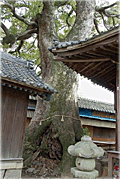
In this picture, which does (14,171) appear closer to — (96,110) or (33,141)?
(33,141)

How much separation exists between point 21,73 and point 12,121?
1.48 m

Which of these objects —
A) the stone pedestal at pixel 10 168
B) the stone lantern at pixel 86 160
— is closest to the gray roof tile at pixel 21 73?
the stone lantern at pixel 86 160

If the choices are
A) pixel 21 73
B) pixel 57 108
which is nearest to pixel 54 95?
pixel 57 108

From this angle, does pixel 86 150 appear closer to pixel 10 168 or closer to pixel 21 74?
pixel 10 168

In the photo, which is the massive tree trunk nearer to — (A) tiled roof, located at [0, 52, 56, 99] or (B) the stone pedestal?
(B) the stone pedestal

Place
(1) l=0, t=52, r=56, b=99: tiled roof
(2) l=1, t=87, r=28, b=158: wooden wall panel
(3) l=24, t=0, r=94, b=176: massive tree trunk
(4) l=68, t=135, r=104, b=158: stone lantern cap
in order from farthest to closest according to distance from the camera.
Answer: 1. (3) l=24, t=0, r=94, b=176: massive tree trunk
2. (2) l=1, t=87, r=28, b=158: wooden wall panel
3. (1) l=0, t=52, r=56, b=99: tiled roof
4. (4) l=68, t=135, r=104, b=158: stone lantern cap

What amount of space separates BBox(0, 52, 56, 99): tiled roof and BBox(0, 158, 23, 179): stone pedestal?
2.13 m

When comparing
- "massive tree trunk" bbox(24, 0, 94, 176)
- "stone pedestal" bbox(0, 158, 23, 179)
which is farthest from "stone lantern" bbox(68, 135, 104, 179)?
"massive tree trunk" bbox(24, 0, 94, 176)

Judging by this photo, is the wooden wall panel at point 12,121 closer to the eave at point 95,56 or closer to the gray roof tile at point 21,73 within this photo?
the gray roof tile at point 21,73

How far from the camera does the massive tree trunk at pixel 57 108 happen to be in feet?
22.3

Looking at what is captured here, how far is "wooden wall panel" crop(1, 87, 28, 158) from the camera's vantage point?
4.91m

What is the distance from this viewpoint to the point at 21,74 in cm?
533

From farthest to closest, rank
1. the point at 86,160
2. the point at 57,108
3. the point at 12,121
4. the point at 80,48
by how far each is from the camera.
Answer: the point at 57,108, the point at 12,121, the point at 80,48, the point at 86,160

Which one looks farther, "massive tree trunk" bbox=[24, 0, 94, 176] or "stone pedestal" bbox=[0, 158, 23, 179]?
"massive tree trunk" bbox=[24, 0, 94, 176]
